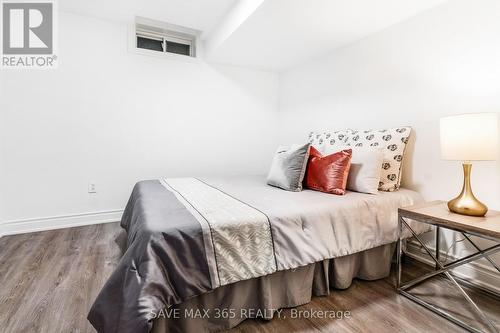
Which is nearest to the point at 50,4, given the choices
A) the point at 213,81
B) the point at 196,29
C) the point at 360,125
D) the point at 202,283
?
Answer: the point at 196,29

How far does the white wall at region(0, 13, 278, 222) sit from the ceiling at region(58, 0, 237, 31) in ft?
0.51

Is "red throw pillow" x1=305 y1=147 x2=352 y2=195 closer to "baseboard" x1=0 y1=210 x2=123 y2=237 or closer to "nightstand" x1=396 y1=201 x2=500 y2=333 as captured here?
"nightstand" x1=396 y1=201 x2=500 y2=333

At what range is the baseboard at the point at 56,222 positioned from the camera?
2590 mm

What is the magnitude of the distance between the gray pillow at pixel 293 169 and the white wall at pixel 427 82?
898 millimetres

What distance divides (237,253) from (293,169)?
1041 millimetres

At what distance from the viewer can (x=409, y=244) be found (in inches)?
86.2

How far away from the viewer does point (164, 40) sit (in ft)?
10.6

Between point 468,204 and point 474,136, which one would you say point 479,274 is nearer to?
point 468,204

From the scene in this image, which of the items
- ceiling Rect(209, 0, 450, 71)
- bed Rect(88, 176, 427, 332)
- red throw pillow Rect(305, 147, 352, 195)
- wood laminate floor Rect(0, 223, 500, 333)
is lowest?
wood laminate floor Rect(0, 223, 500, 333)

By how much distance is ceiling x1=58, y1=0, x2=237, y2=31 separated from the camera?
8.42ft

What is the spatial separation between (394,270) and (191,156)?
2.62 meters

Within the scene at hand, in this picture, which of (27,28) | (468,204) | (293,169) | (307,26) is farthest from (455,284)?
(27,28)

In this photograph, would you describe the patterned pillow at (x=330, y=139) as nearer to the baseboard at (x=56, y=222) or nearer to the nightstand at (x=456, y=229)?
the nightstand at (x=456, y=229)

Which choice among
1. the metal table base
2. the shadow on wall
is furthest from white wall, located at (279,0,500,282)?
the metal table base
